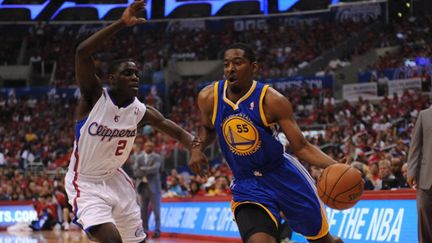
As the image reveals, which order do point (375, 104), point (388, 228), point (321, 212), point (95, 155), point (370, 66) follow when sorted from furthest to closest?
point (370, 66) < point (375, 104) < point (388, 228) < point (95, 155) < point (321, 212)

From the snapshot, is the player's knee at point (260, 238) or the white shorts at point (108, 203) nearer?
the player's knee at point (260, 238)

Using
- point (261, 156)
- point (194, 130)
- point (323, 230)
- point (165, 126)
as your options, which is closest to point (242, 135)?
point (261, 156)

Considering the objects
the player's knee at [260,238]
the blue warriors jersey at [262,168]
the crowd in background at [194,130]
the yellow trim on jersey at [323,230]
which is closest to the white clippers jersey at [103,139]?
the blue warriors jersey at [262,168]

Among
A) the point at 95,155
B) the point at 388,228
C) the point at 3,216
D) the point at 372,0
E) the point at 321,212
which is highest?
the point at 372,0

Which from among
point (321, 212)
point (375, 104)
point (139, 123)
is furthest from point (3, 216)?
point (321, 212)

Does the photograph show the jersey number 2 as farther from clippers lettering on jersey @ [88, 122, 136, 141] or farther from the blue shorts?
the blue shorts

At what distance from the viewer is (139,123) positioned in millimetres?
6730

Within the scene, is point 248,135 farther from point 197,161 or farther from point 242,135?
point 197,161

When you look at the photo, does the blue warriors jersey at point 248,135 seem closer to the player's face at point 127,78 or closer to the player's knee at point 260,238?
the player's knee at point 260,238

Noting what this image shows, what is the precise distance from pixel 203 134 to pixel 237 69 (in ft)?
2.17

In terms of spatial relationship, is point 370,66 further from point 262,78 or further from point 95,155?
point 95,155

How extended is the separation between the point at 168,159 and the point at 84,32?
67.0 feet

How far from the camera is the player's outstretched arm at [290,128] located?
548 centimetres

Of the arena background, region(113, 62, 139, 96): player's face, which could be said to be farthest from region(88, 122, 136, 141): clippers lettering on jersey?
the arena background
